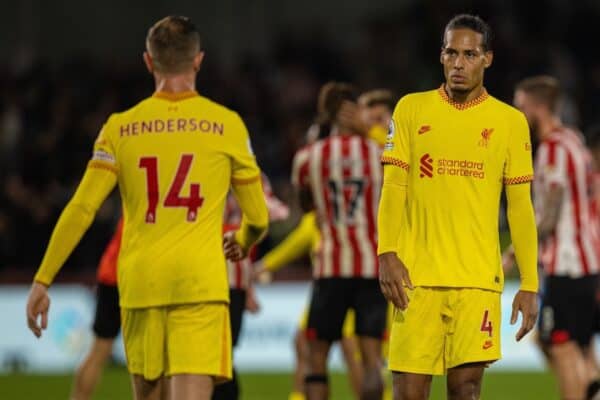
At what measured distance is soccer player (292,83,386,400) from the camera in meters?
9.07

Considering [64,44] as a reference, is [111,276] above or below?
below

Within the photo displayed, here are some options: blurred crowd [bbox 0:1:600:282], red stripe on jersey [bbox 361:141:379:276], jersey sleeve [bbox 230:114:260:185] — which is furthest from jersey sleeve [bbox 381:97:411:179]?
blurred crowd [bbox 0:1:600:282]

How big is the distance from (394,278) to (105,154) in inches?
56.6

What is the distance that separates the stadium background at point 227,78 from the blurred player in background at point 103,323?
4378 mm

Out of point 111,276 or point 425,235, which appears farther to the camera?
point 111,276

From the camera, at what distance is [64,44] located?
69.9 ft

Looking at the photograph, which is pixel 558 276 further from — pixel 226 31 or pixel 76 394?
pixel 226 31

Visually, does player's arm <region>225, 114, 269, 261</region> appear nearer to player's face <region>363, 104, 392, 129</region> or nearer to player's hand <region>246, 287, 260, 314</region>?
player's hand <region>246, 287, 260, 314</region>

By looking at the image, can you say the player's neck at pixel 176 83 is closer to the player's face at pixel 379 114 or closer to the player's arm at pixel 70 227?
the player's arm at pixel 70 227

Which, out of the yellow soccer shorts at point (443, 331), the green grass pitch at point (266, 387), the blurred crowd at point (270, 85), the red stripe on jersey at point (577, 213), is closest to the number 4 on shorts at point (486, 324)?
the yellow soccer shorts at point (443, 331)

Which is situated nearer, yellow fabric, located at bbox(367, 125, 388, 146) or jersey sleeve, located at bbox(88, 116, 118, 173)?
jersey sleeve, located at bbox(88, 116, 118, 173)

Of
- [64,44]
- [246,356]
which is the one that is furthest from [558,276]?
[64,44]

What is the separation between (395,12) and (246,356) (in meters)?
6.47

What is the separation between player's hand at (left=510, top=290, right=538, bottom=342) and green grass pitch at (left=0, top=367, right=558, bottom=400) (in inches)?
230
